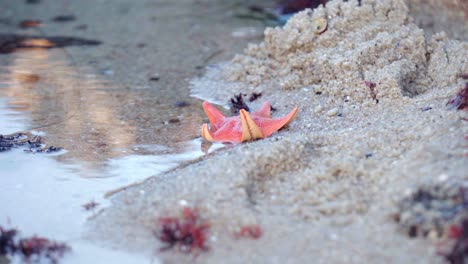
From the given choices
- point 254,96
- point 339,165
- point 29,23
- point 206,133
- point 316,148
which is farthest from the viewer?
point 29,23

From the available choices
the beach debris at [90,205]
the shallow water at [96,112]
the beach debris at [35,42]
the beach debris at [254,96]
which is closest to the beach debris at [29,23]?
the shallow water at [96,112]

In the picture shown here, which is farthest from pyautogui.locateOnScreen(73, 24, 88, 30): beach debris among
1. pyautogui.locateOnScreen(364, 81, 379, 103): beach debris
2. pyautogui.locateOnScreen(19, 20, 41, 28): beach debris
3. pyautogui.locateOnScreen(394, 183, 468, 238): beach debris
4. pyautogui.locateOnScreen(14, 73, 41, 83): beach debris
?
pyautogui.locateOnScreen(394, 183, 468, 238): beach debris

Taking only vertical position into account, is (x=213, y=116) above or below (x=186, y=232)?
above

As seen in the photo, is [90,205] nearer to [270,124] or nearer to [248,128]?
[248,128]

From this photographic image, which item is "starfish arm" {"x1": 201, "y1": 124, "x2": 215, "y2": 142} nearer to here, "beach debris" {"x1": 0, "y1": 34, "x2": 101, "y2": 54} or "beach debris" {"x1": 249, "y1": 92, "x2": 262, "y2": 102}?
"beach debris" {"x1": 249, "y1": 92, "x2": 262, "y2": 102}

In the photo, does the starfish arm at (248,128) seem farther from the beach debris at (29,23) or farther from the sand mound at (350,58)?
the beach debris at (29,23)

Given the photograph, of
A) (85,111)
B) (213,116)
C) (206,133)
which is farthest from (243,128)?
(85,111)

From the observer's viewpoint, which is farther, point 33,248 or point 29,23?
point 29,23
